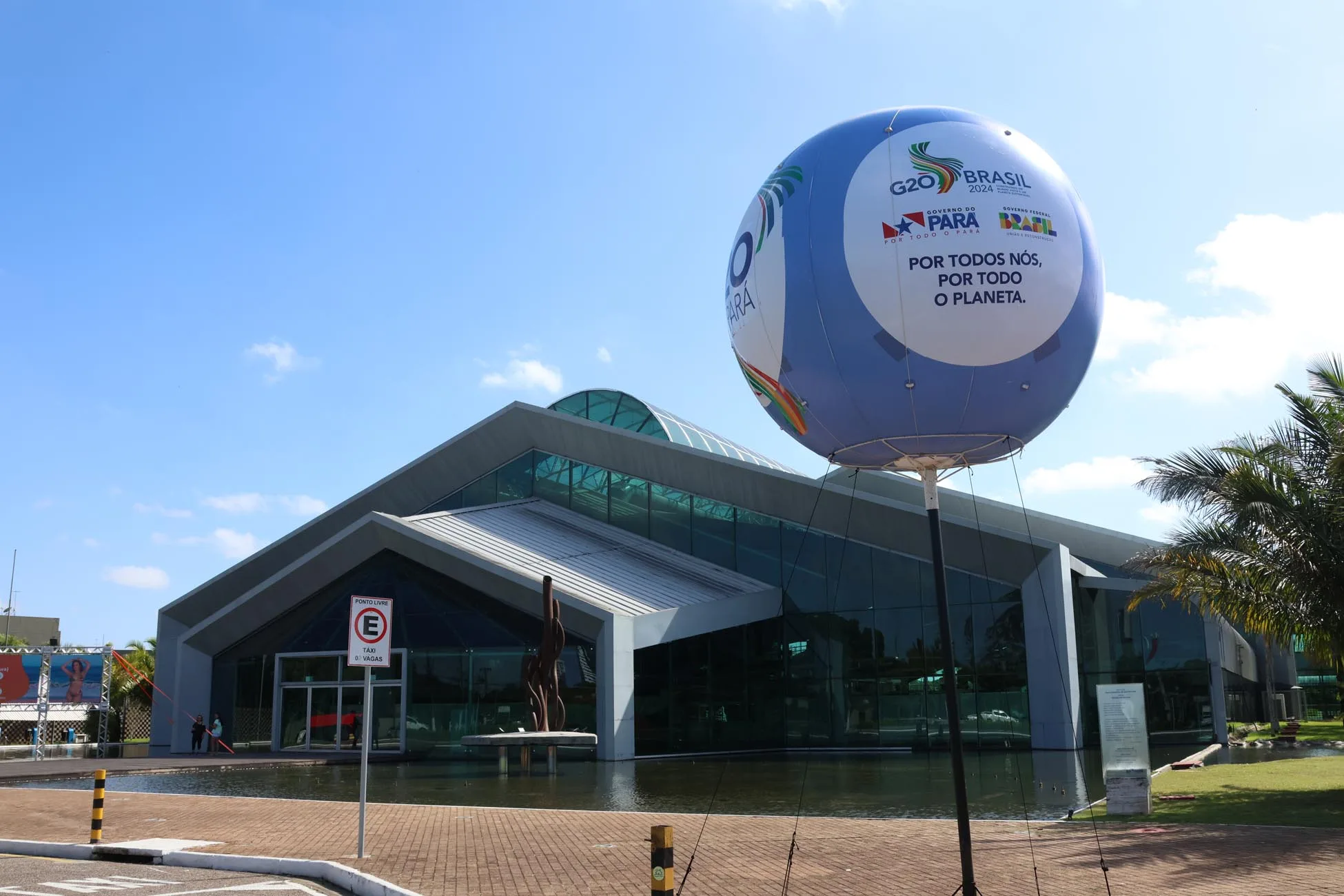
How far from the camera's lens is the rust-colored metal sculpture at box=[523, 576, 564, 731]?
2361cm

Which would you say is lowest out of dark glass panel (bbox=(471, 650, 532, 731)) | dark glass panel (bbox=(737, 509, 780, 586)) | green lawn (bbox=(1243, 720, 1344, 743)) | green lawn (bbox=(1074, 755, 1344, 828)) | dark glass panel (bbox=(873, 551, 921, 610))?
green lawn (bbox=(1243, 720, 1344, 743))

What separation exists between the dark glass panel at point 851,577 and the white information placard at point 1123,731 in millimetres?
14536

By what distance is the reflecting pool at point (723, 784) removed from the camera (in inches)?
608

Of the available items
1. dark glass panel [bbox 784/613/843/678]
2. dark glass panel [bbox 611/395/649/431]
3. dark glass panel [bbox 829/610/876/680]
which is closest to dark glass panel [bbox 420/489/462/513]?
dark glass panel [bbox 611/395/649/431]

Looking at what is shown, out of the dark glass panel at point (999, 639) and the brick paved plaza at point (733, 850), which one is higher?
the dark glass panel at point (999, 639)

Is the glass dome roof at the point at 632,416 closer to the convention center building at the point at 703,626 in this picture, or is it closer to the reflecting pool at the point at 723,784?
the convention center building at the point at 703,626

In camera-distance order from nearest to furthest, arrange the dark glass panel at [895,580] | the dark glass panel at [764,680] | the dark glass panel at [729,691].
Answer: the dark glass panel at [895,580] < the dark glass panel at [729,691] < the dark glass panel at [764,680]

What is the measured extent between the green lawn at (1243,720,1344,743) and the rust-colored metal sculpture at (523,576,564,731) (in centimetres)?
1878

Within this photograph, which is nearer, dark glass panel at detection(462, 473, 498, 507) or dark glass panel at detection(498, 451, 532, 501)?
dark glass panel at detection(498, 451, 532, 501)

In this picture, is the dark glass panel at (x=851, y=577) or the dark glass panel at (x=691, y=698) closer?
the dark glass panel at (x=691, y=698)

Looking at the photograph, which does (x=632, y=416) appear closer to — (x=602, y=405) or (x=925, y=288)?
(x=602, y=405)

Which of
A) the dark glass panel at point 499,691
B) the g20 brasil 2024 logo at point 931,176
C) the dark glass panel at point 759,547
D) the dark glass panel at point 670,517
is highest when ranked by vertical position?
the dark glass panel at point 670,517

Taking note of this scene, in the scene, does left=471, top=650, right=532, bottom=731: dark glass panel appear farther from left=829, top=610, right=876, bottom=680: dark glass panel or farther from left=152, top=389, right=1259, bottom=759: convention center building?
left=829, top=610, right=876, bottom=680: dark glass panel

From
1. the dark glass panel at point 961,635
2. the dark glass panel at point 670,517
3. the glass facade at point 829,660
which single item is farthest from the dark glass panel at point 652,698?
the dark glass panel at point 961,635
